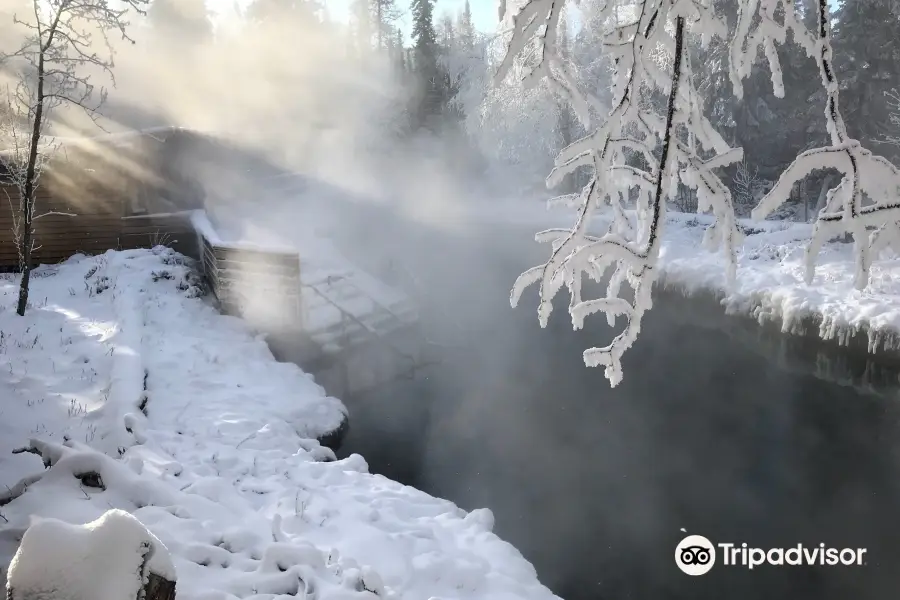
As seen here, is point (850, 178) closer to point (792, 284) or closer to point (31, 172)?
point (31, 172)

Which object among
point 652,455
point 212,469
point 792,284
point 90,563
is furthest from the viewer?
point 792,284

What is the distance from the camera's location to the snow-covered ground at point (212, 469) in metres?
4.61

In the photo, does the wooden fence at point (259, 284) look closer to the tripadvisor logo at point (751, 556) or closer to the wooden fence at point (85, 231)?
the wooden fence at point (85, 231)

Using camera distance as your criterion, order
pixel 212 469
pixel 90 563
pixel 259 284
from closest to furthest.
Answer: pixel 90 563 → pixel 212 469 → pixel 259 284

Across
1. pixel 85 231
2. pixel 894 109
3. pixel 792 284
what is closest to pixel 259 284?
pixel 85 231

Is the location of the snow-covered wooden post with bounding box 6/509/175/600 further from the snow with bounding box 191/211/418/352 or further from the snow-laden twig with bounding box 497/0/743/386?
the snow with bounding box 191/211/418/352

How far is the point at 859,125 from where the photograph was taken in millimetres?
23125

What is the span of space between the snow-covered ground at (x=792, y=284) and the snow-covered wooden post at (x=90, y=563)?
9364mm

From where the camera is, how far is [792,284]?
15680mm

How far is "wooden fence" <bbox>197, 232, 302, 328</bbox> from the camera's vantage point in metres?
12.5

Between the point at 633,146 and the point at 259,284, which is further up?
the point at 633,146

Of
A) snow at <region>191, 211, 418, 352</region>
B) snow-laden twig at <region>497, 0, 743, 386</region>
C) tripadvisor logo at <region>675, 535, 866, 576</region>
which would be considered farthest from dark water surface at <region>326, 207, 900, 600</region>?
snow-laden twig at <region>497, 0, 743, 386</region>

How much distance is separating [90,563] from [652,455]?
30.5ft

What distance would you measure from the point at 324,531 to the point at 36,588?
3962 millimetres
